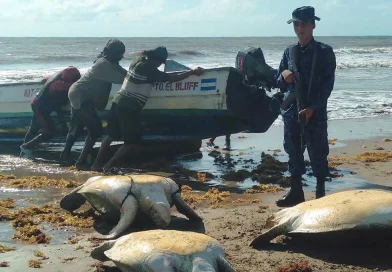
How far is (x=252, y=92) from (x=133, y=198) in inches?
152

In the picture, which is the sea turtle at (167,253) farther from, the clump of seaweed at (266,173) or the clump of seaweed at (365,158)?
the clump of seaweed at (365,158)

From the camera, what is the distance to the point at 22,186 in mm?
7805

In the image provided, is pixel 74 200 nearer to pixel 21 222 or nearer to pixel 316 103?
pixel 21 222

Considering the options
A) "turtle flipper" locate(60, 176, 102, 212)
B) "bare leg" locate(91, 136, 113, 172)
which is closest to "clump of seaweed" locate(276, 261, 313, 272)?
"turtle flipper" locate(60, 176, 102, 212)

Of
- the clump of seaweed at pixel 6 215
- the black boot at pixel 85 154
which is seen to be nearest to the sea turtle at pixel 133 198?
the clump of seaweed at pixel 6 215

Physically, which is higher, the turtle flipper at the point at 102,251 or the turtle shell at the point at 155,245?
the turtle shell at the point at 155,245

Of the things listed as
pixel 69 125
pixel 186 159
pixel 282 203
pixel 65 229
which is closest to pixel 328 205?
pixel 282 203

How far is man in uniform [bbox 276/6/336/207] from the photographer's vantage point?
6.41m

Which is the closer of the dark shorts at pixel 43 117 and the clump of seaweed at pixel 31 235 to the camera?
the clump of seaweed at pixel 31 235

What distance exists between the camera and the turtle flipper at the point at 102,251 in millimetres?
4531

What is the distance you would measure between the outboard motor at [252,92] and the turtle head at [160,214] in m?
3.66

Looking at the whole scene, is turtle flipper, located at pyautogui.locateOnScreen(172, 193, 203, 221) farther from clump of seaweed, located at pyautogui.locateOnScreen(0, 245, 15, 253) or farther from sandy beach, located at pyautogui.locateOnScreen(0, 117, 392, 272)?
clump of seaweed, located at pyautogui.locateOnScreen(0, 245, 15, 253)

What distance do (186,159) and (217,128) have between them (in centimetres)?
90

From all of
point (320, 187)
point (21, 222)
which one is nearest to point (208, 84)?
point (320, 187)
